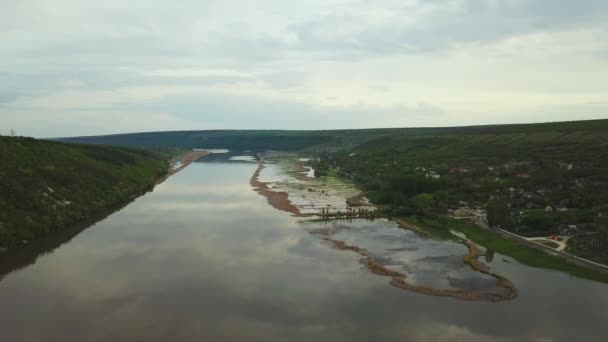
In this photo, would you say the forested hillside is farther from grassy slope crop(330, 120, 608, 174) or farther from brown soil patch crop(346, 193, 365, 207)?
brown soil patch crop(346, 193, 365, 207)

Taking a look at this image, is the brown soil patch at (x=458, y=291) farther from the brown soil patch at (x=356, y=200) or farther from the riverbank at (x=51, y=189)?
the riverbank at (x=51, y=189)

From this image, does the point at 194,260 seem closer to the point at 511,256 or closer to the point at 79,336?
the point at 79,336

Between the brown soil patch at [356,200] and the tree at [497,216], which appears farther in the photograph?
the brown soil patch at [356,200]

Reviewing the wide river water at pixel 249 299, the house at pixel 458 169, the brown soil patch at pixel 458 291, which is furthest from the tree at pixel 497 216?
the house at pixel 458 169

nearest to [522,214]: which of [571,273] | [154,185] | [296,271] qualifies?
[571,273]

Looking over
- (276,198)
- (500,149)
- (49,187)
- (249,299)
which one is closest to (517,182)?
(276,198)

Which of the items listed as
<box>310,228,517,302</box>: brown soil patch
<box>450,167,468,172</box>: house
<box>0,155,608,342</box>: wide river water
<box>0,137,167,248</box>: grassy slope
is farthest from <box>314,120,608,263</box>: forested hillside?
<box>0,137,167,248</box>: grassy slope

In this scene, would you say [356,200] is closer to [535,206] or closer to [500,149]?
[535,206]
